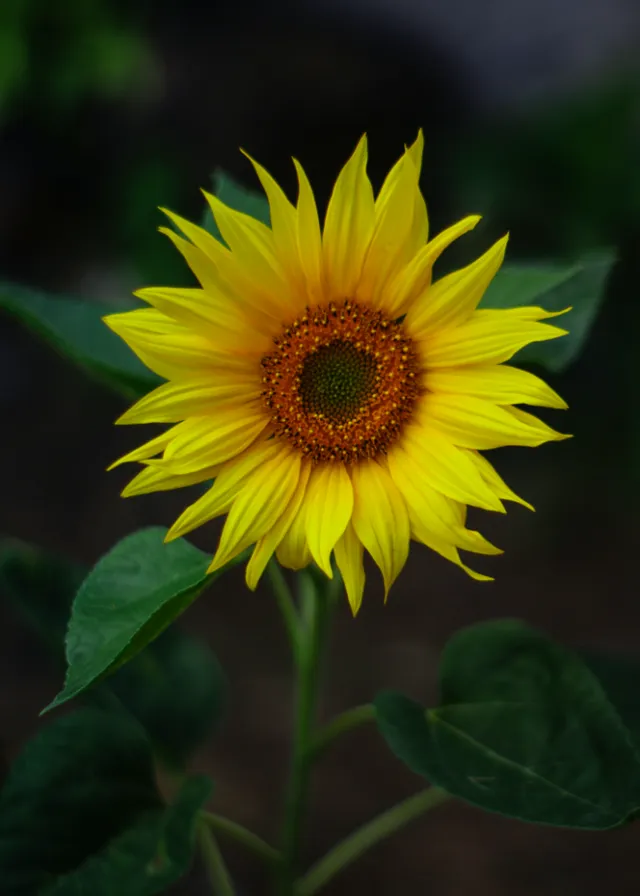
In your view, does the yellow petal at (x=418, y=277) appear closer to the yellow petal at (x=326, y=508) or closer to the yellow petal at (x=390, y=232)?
the yellow petal at (x=390, y=232)

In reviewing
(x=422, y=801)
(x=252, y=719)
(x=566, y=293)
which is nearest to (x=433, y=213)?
(x=252, y=719)

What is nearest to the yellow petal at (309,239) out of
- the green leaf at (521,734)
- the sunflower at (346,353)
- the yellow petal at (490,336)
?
the sunflower at (346,353)

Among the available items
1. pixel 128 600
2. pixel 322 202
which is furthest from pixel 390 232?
pixel 322 202

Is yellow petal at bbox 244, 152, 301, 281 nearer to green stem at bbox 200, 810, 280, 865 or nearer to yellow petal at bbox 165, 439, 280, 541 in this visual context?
yellow petal at bbox 165, 439, 280, 541

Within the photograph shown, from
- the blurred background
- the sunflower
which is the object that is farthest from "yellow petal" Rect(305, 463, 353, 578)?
the blurred background

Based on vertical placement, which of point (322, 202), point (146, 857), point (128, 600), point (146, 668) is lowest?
point (146, 857)

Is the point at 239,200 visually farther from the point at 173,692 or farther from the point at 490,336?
the point at 173,692
